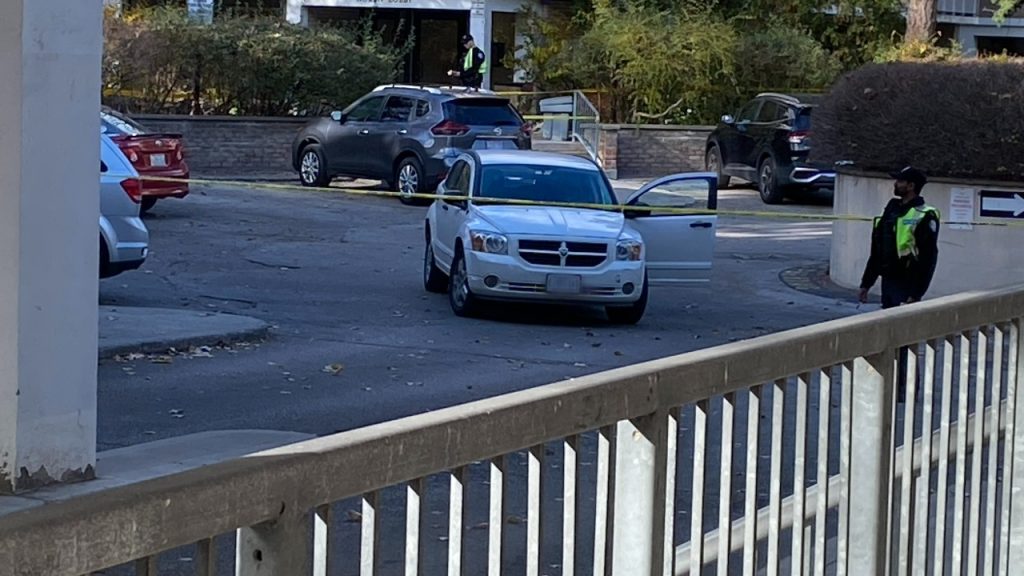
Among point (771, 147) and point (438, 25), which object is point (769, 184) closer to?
point (771, 147)

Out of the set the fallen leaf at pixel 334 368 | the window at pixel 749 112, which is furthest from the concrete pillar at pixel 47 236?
the window at pixel 749 112

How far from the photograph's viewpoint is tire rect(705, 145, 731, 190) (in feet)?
98.3

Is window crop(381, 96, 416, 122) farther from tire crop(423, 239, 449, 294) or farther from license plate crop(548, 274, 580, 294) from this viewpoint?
license plate crop(548, 274, 580, 294)

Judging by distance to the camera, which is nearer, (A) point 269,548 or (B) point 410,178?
(A) point 269,548

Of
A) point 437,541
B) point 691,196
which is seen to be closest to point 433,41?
point 691,196

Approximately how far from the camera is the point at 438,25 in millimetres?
42594

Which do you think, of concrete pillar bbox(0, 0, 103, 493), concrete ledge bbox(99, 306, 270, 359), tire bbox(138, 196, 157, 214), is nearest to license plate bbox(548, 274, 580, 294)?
concrete ledge bbox(99, 306, 270, 359)

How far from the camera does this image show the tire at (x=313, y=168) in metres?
27.2

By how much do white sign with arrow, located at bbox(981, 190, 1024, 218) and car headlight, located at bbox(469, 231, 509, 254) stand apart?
18.9ft

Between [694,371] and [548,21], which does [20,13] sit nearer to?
[694,371]

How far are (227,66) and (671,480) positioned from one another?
27975mm

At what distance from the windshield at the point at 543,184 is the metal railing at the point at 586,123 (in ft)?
49.5

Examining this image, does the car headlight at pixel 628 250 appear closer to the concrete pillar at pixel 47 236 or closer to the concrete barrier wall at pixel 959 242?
the concrete barrier wall at pixel 959 242

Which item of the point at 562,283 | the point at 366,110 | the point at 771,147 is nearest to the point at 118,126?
the point at 366,110
